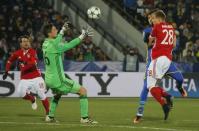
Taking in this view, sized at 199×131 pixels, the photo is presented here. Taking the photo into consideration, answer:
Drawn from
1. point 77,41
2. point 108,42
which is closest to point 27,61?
point 77,41

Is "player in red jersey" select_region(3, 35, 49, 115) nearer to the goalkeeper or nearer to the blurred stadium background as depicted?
the blurred stadium background

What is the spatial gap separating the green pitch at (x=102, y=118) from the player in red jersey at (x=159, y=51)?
78 cm

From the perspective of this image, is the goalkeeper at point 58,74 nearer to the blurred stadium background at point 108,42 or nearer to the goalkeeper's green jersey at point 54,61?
the goalkeeper's green jersey at point 54,61

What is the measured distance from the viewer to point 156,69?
13.8 m

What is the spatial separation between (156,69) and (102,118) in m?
2.31

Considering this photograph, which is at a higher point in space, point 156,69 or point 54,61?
point 54,61

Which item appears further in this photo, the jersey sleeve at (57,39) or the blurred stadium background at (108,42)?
the blurred stadium background at (108,42)

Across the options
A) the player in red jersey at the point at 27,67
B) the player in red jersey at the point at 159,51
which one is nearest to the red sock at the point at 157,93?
the player in red jersey at the point at 159,51

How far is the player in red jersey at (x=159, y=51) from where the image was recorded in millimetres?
13656

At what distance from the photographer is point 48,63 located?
13.9 meters

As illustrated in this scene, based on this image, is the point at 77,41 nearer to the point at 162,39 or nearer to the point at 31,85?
the point at 162,39

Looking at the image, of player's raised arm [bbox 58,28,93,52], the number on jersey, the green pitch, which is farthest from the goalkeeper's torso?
the number on jersey

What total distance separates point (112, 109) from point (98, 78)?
5850mm

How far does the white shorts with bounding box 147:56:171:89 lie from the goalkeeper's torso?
190 centimetres
